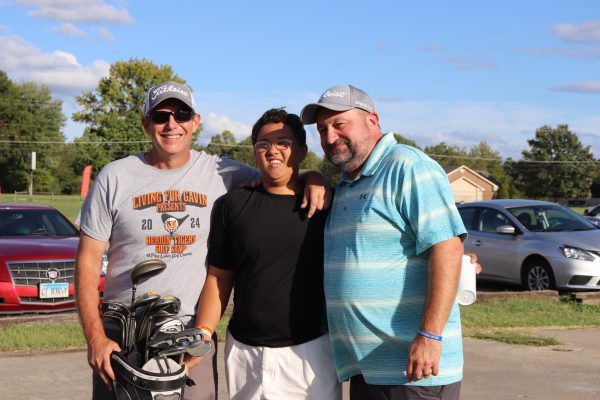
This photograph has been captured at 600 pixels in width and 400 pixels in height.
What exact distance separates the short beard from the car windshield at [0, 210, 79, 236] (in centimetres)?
837

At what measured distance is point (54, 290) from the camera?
994 centimetres

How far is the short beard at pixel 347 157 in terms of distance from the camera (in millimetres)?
3707

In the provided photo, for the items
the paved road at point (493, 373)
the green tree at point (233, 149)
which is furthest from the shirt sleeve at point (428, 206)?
the green tree at point (233, 149)

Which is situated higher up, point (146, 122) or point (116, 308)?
point (146, 122)

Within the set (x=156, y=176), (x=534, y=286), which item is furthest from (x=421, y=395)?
(x=534, y=286)

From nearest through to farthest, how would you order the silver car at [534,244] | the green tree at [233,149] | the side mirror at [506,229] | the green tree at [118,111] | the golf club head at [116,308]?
the golf club head at [116,308], the silver car at [534,244], the side mirror at [506,229], the green tree at [118,111], the green tree at [233,149]

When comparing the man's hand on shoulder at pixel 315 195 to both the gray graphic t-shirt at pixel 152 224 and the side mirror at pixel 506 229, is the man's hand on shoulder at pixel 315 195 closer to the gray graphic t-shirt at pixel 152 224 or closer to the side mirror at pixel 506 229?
the gray graphic t-shirt at pixel 152 224

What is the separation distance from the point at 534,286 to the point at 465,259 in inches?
374

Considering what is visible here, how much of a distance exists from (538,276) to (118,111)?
72.1 m

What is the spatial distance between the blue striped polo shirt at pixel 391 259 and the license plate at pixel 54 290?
7.02m

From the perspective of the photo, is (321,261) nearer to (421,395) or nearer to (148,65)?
(421,395)

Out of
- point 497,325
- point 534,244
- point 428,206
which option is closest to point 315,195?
point 428,206

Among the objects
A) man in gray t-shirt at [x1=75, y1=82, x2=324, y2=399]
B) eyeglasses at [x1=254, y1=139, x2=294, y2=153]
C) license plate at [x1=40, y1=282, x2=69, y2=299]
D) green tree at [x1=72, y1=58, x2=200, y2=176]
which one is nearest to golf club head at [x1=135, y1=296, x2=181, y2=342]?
man in gray t-shirt at [x1=75, y1=82, x2=324, y2=399]

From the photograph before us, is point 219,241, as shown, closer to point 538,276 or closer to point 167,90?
point 167,90
